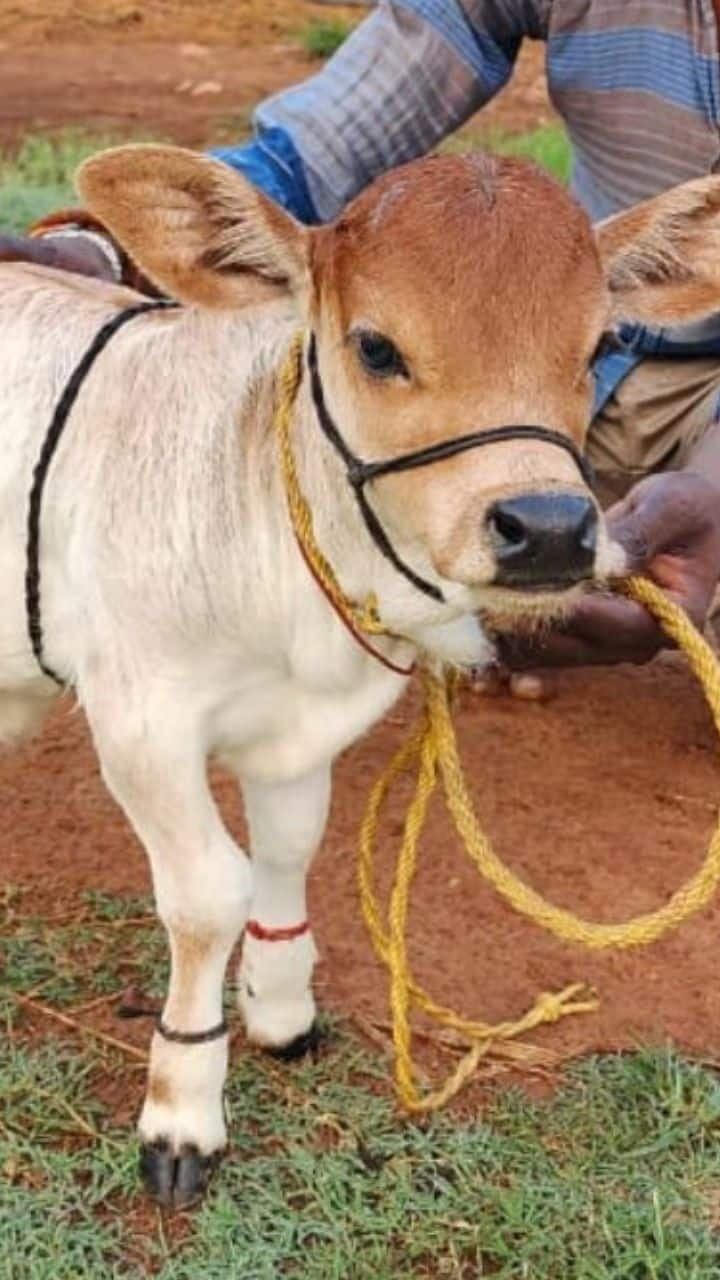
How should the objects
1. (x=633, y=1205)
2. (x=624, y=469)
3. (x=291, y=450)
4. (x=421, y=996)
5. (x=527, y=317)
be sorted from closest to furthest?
(x=527, y=317)
(x=291, y=450)
(x=633, y=1205)
(x=421, y=996)
(x=624, y=469)

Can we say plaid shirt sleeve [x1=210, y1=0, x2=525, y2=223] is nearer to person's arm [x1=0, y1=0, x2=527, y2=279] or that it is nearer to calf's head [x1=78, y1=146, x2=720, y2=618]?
person's arm [x1=0, y1=0, x2=527, y2=279]

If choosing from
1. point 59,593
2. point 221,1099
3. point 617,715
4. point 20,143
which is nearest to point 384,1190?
point 221,1099

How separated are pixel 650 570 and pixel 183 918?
0.97 metres

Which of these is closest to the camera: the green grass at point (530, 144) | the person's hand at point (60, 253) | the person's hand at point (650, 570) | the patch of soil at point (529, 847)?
the person's hand at point (650, 570)

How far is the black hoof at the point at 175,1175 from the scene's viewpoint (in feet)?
11.1

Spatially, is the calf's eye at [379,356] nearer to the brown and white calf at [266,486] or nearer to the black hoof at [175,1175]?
the brown and white calf at [266,486]

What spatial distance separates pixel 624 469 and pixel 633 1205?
88.4 inches

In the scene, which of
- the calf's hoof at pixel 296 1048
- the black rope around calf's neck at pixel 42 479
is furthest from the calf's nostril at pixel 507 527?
the calf's hoof at pixel 296 1048

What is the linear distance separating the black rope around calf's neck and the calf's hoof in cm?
78

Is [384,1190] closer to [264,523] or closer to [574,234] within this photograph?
[264,523]

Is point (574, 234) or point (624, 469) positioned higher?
point (574, 234)

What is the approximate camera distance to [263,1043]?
12.3ft

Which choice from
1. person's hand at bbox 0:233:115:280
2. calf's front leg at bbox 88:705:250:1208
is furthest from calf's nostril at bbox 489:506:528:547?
person's hand at bbox 0:233:115:280

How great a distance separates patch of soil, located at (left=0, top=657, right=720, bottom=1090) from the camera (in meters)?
4.01
